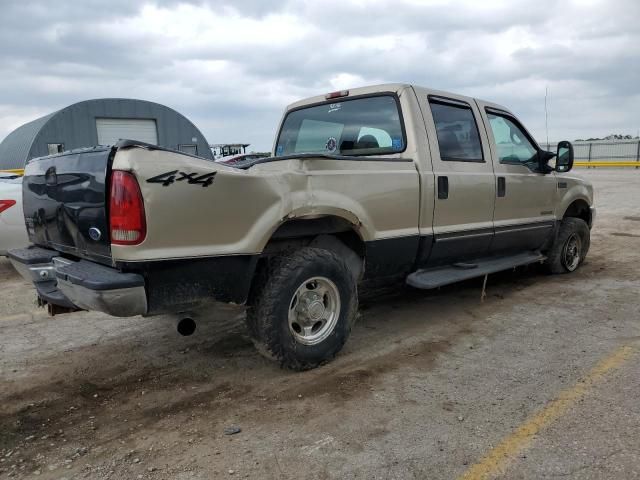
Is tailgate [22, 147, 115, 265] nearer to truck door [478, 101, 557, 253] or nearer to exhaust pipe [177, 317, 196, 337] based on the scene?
exhaust pipe [177, 317, 196, 337]

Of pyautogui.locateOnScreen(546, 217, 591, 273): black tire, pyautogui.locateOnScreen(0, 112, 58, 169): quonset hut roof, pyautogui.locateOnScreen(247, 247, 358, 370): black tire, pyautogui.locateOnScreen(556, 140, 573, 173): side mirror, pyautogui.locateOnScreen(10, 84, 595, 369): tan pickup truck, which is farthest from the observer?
pyautogui.locateOnScreen(0, 112, 58, 169): quonset hut roof

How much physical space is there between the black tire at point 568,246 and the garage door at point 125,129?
25.8 m

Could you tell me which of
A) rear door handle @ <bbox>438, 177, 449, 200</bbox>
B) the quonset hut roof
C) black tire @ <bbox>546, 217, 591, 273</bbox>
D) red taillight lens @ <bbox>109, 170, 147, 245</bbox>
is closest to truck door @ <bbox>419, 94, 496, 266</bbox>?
rear door handle @ <bbox>438, 177, 449, 200</bbox>

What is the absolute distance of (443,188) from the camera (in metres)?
4.34

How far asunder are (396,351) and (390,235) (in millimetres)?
880

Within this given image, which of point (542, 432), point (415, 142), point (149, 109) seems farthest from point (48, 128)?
point (542, 432)

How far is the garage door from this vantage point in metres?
28.6

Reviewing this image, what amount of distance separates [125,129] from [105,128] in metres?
1.08

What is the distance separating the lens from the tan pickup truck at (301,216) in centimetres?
282

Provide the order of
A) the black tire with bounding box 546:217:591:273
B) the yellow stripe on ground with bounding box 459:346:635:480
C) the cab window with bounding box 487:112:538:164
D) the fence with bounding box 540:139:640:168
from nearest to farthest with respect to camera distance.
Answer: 1. the yellow stripe on ground with bounding box 459:346:635:480
2. the cab window with bounding box 487:112:538:164
3. the black tire with bounding box 546:217:591:273
4. the fence with bounding box 540:139:640:168

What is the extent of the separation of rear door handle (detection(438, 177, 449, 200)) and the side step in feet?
2.13

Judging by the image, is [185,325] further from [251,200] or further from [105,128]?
[105,128]

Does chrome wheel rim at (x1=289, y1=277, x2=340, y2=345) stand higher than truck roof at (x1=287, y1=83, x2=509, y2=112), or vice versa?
truck roof at (x1=287, y1=83, x2=509, y2=112)

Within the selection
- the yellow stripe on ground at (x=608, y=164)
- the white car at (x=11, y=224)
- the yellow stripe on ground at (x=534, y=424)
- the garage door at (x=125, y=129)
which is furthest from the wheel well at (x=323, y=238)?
the yellow stripe on ground at (x=608, y=164)
